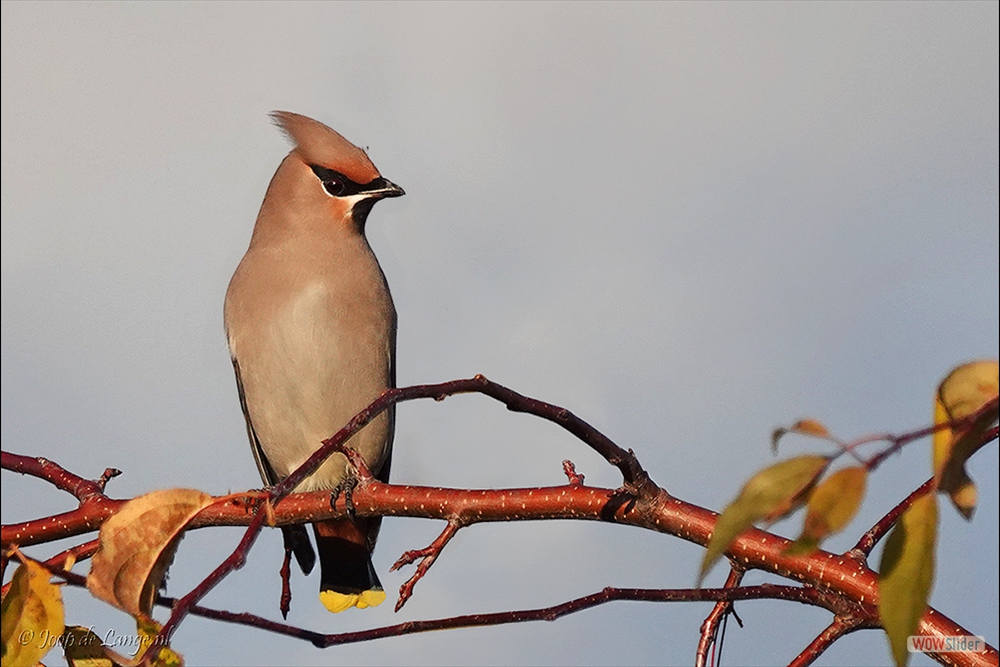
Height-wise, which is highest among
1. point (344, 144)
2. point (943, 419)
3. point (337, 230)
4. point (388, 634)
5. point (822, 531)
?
point (344, 144)

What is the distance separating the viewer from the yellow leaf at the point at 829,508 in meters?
1.09

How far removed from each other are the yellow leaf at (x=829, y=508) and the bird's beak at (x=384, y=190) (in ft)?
11.2

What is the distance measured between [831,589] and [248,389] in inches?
106

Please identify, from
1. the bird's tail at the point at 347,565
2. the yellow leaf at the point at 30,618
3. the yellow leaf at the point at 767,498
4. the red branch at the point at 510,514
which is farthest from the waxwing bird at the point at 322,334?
the yellow leaf at the point at 767,498

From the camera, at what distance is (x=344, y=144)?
15.0ft

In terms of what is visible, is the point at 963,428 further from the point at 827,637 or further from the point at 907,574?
the point at 827,637

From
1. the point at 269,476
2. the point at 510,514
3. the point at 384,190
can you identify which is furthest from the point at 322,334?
the point at 510,514

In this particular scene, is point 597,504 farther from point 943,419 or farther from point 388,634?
point 943,419

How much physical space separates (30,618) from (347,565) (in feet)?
9.25

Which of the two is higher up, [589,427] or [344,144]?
[344,144]

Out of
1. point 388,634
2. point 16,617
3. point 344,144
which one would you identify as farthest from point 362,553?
point 16,617

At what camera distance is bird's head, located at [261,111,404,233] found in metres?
4.50

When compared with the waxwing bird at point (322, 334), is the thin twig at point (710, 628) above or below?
below

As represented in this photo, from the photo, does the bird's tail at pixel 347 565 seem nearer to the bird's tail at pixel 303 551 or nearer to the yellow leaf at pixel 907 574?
the bird's tail at pixel 303 551
